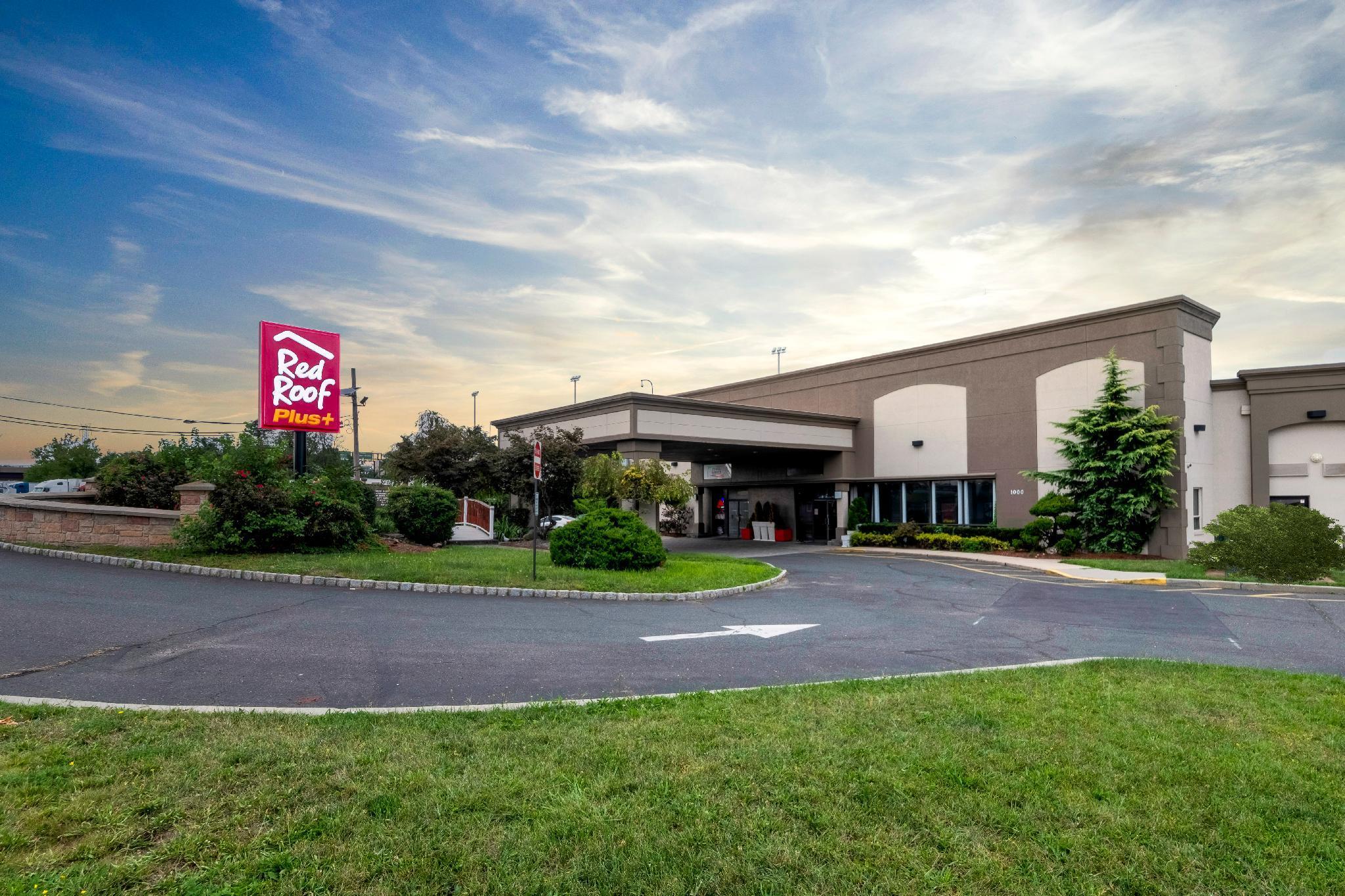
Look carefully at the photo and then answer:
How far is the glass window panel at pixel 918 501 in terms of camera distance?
3031 centimetres

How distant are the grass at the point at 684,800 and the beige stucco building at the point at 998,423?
19.8m

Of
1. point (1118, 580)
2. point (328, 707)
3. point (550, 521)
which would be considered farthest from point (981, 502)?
point (328, 707)

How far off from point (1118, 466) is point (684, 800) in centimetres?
2359

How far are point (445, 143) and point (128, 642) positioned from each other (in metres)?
12.2

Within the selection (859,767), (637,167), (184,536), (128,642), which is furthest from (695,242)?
(859,767)

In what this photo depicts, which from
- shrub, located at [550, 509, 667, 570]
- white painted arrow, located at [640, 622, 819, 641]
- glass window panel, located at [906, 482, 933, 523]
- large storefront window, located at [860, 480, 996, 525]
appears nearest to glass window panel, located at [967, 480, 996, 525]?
large storefront window, located at [860, 480, 996, 525]

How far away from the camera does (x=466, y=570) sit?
1545 centimetres

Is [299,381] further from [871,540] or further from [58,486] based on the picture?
[58,486]

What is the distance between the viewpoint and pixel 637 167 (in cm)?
1791

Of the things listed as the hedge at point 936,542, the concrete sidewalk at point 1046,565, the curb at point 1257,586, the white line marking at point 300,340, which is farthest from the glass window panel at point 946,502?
the white line marking at point 300,340

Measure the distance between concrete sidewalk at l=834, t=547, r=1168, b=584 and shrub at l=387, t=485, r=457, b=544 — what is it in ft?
48.0

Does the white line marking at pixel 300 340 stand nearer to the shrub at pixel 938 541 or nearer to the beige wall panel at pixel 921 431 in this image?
the shrub at pixel 938 541

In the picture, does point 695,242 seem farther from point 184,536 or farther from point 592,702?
point 592,702

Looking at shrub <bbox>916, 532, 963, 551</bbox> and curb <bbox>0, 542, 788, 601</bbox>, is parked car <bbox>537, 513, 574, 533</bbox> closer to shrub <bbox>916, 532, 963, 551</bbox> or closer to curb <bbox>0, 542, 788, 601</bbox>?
shrub <bbox>916, 532, 963, 551</bbox>
